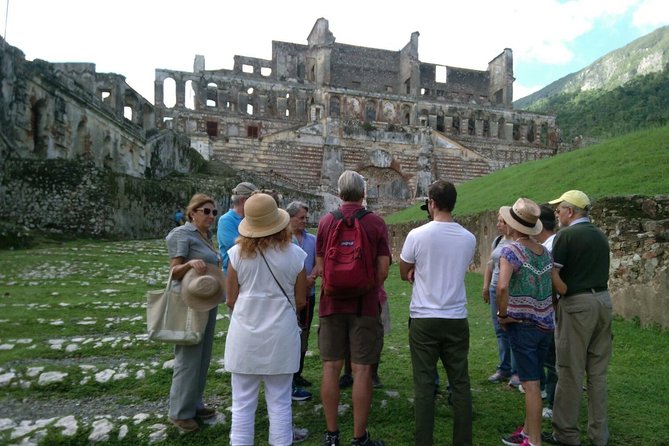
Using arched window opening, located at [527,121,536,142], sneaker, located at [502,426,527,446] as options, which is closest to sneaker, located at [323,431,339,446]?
sneaker, located at [502,426,527,446]

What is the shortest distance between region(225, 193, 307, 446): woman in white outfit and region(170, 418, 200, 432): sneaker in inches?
26.8

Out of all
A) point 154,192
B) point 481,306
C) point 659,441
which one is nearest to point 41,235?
point 154,192

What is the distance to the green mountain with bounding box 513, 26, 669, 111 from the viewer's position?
200 feet

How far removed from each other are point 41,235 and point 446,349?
15.8 meters

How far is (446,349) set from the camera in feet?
11.9

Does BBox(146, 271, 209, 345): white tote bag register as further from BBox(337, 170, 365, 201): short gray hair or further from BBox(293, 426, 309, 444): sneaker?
BBox(337, 170, 365, 201): short gray hair

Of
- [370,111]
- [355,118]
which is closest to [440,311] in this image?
[355,118]

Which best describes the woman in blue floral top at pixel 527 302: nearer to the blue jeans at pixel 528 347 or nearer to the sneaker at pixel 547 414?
the blue jeans at pixel 528 347

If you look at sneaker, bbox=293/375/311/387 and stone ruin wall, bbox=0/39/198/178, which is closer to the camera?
sneaker, bbox=293/375/311/387

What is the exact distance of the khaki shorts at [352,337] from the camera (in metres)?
3.65

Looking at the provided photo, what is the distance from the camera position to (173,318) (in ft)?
12.5

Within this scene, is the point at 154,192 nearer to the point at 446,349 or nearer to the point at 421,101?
the point at 446,349

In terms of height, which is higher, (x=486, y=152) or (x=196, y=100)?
(x=196, y=100)

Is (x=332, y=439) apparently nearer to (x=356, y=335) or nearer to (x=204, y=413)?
(x=356, y=335)
